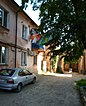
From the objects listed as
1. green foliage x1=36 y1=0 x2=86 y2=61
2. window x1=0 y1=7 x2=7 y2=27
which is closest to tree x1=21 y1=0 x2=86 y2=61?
green foliage x1=36 y1=0 x2=86 y2=61

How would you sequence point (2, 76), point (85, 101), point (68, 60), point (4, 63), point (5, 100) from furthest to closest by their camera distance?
point (4, 63) → point (68, 60) → point (2, 76) → point (5, 100) → point (85, 101)

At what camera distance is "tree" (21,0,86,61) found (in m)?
9.11

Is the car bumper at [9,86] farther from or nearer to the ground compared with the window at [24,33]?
nearer to the ground

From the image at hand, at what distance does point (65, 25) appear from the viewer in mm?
9633

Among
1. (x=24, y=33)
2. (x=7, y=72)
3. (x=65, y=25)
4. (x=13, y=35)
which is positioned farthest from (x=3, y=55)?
(x=65, y=25)

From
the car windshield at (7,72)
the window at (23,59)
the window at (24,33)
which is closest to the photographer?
the car windshield at (7,72)

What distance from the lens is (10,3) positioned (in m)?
14.7

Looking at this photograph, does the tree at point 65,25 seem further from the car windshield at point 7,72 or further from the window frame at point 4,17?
the window frame at point 4,17

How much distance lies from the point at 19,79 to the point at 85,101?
4335 millimetres

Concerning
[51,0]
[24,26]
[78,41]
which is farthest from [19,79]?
[24,26]

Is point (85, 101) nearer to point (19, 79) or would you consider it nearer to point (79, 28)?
point (79, 28)

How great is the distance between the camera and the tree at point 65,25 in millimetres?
Result: 9109

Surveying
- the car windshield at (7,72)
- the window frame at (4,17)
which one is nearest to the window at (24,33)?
the window frame at (4,17)

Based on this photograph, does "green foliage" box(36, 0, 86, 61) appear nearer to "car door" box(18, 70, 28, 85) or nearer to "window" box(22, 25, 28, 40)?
"car door" box(18, 70, 28, 85)
